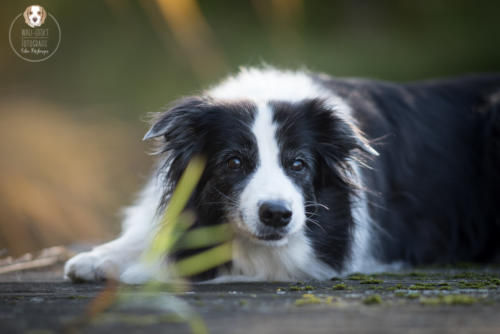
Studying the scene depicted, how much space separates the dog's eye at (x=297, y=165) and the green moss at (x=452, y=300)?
52.9 inches

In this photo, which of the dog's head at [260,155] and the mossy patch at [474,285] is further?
the dog's head at [260,155]

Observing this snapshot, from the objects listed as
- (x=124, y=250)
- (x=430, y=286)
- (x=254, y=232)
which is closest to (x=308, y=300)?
(x=430, y=286)

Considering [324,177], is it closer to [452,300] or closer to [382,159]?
[382,159]

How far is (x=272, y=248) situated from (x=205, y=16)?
7.82 metres

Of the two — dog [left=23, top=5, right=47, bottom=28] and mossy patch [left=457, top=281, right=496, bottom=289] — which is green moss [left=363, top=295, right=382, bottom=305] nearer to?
mossy patch [left=457, top=281, right=496, bottom=289]

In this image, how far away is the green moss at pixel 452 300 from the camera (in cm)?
230

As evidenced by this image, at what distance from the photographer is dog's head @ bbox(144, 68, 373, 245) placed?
3.31 metres

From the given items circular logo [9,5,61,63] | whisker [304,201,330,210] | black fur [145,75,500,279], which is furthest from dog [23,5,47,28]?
whisker [304,201,330,210]

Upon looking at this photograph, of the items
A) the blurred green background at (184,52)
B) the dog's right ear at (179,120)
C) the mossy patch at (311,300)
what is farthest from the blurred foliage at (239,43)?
the mossy patch at (311,300)

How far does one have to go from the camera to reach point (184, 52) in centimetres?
1103

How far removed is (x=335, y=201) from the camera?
3.89 meters

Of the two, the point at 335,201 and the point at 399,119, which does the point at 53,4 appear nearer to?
the point at 399,119

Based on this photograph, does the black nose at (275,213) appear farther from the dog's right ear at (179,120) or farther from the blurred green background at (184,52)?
the blurred green background at (184,52)

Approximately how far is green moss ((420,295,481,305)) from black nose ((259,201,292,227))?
97 cm
